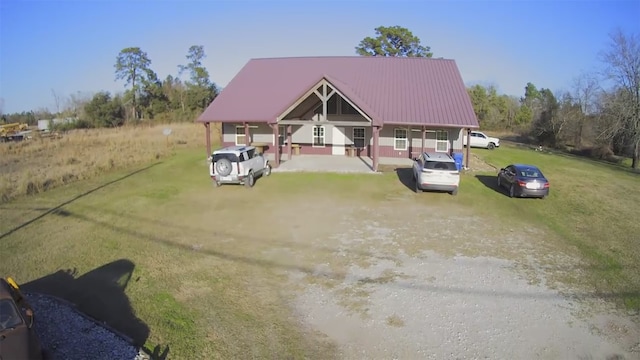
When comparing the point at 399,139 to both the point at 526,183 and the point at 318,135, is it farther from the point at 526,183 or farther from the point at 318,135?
the point at 526,183

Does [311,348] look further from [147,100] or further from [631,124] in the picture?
[147,100]

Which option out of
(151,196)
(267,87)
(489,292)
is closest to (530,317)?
(489,292)

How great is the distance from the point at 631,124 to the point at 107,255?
35.7 metres

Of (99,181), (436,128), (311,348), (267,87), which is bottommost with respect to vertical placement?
(311,348)

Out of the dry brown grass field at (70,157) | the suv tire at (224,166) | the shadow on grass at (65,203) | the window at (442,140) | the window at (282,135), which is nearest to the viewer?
the shadow on grass at (65,203)

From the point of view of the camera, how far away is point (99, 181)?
20594mm

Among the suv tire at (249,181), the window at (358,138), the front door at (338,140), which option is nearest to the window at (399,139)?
the window at (358,138)

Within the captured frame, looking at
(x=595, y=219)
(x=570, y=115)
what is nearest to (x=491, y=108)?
(x=570, y=115)

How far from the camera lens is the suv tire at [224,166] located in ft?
60.2

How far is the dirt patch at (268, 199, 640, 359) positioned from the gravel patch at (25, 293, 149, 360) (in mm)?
3289

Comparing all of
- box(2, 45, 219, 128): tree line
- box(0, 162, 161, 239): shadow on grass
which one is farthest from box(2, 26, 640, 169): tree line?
box(0, 162, 161, 239): shadow on grass

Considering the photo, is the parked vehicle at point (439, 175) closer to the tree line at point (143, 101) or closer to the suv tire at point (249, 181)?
the suv tire at point (249, 181)

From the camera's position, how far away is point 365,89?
2730 cm

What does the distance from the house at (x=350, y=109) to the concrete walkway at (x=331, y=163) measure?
2.13 ft
